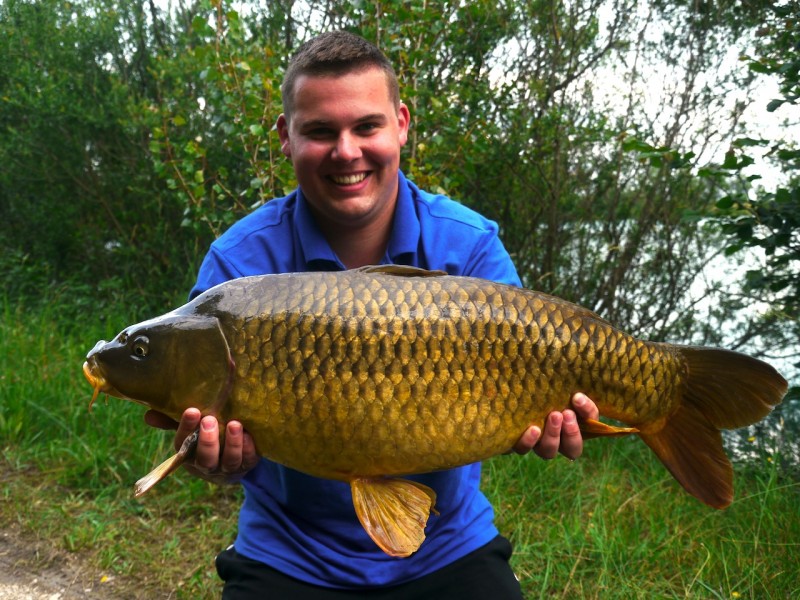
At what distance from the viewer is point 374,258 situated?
5.59 ft

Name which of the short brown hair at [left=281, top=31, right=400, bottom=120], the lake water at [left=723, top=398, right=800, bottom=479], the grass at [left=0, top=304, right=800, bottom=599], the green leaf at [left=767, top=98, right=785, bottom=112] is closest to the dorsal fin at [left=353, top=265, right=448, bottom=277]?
the short brown hair at [left=281, top=31, right=400, bottom=120]

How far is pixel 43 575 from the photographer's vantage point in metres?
2.18

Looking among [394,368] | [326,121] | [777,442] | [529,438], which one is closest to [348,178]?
[326,121]

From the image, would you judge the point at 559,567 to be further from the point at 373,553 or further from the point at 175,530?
the point at 175,530

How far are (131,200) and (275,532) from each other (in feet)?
10.5

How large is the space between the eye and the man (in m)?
0.15

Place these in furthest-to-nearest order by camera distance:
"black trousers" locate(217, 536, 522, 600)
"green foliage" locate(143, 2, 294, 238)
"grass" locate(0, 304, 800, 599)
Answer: "green foliage" locate(143, 2, 294, 238), "grass" locate(0, 304, 800, 599), "black trousers" locate(217, 536, 522, 600)

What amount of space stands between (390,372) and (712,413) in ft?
1.77

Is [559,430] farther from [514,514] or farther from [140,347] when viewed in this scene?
[514,514]

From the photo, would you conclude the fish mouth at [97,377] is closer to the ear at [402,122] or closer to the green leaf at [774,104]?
the ear at [402,122]

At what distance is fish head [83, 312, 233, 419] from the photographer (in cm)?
123

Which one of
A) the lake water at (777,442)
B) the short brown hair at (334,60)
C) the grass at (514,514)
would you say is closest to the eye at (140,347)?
the short brown hair at (334,60)

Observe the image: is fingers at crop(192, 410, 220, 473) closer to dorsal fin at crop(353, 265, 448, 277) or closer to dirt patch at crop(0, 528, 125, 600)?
dorsal fin at crop(353, 265, 448, 277)

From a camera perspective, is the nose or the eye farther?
the nose
